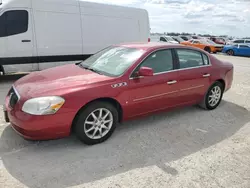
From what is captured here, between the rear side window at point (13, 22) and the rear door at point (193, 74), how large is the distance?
4.45 metres

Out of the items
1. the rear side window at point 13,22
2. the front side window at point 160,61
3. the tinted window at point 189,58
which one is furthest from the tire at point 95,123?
the rear side window at point 13,22

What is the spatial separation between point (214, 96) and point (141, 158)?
2713mm

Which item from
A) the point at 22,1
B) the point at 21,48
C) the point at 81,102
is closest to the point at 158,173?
the point at 81,102

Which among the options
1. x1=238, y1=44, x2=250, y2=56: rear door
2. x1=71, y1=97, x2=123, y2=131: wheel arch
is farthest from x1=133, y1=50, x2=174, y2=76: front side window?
x1=238, y1=44, x2=250, y2=56: rear door

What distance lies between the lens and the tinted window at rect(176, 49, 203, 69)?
447 centimetres

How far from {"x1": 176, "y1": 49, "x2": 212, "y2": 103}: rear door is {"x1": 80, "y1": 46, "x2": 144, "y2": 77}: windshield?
0.95 meters

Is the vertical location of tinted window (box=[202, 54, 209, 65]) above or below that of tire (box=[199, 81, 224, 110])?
above

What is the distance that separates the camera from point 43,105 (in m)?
3.03

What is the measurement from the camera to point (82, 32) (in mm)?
7555

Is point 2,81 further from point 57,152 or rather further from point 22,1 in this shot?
point 57,152

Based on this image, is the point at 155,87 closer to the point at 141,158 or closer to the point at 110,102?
the point at 110,102

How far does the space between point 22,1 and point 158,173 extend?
5925mm

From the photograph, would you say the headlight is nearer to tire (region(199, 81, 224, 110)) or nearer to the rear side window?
tire (region(199, 81, 224, 110))

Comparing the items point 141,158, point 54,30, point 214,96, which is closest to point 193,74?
point 214,96
